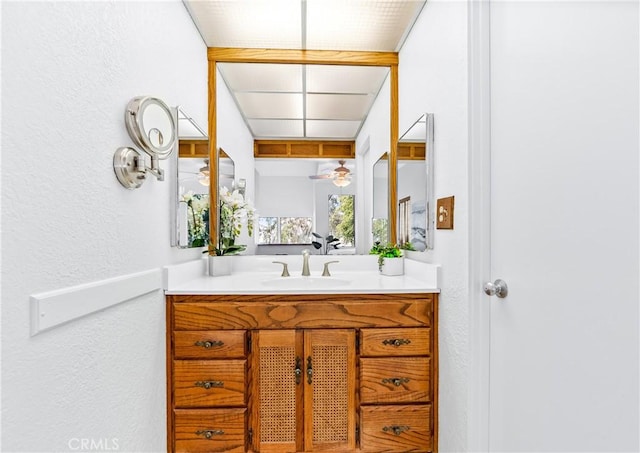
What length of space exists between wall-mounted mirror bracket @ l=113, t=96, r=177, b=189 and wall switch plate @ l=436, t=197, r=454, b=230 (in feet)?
3.87

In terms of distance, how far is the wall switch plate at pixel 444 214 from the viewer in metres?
A: 1.32

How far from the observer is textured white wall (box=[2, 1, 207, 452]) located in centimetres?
70

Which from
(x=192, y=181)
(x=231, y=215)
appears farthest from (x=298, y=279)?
(x=192, y=181)

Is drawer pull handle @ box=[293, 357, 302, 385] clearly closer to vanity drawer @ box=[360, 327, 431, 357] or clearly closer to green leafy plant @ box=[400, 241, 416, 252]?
vanity drawer @ box=[360, 327, 431, 357]

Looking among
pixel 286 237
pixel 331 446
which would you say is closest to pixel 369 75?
pixel 286 237

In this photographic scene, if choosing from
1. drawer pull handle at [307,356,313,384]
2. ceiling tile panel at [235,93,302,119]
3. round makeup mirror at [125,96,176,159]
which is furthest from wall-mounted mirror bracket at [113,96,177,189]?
drawer pull handle at [307,356,313,384]

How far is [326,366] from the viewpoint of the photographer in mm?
1423

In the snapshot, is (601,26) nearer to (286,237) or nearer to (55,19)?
(55,19)

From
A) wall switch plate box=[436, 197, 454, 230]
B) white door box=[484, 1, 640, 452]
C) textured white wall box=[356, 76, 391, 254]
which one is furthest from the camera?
textured white wall box=[356, 76, 391, 254]

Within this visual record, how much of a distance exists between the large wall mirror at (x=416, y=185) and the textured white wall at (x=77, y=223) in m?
1.25

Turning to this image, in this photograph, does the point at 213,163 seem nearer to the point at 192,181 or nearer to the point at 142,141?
the point at 192,181

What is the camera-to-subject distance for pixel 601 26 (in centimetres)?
72

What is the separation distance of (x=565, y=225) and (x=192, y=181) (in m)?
1.61

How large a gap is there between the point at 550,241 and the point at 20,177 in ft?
4.35
